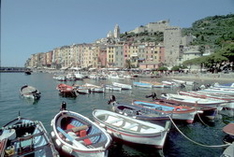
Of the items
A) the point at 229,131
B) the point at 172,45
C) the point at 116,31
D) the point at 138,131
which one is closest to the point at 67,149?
the point at 138,131

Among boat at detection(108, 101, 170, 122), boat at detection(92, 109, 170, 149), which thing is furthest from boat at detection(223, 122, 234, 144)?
boat at detection(92, 109, 170, 149)

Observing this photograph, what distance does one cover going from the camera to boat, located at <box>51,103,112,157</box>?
25.1ft

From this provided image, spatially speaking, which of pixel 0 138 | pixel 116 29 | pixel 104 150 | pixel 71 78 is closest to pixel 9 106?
pixel 0 138

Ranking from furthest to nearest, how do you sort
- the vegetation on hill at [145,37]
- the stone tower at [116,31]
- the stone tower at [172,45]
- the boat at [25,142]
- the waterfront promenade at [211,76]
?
the stone tower at [116,31] → the vegetation on hill at [145,37] → the stone tower at [172,45] → the waterfront promenade at [211,76] → the boat at [25,142]

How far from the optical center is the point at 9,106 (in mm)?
21766

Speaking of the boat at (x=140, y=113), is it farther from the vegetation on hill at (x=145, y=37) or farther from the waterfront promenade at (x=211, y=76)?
the vegetation on hill at (x=145, y=37)

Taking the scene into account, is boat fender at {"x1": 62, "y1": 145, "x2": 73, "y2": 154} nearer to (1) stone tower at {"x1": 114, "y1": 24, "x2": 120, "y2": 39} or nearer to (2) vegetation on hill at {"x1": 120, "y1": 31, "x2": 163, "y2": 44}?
(2) vegetation on hill at {"x1": 120, "y1": 31, "x2": 163, "y2": 44}

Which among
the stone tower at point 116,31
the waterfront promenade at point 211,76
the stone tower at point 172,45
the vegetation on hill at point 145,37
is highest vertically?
the stone tower at point 116,31

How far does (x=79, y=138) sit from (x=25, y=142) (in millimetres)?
2736

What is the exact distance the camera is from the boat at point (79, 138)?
766cm

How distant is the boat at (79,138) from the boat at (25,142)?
62 centimetres

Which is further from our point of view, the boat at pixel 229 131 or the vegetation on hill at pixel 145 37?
the vegetation on hill at pixel 145 37

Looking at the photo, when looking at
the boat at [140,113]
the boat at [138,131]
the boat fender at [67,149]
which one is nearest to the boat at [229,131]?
the boat at [140,113]

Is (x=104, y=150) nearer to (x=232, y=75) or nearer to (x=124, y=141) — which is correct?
(x=124, y=141)
